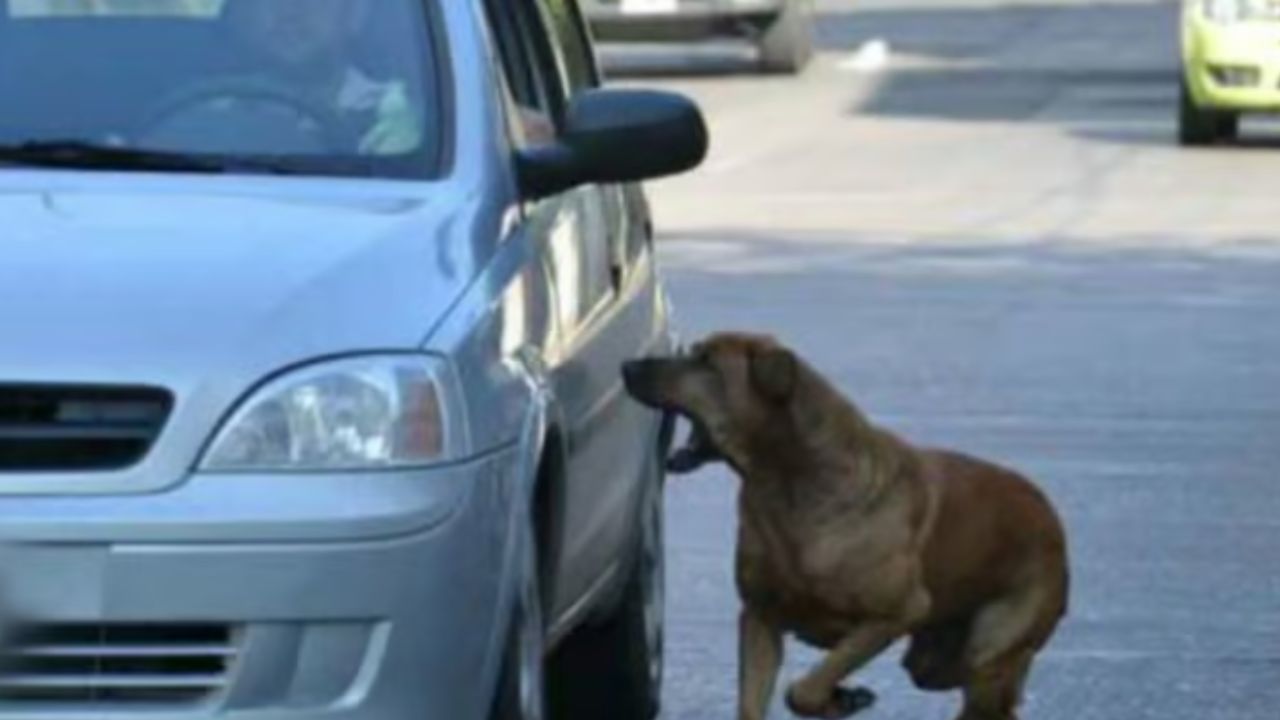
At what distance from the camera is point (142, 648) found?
5777 mm

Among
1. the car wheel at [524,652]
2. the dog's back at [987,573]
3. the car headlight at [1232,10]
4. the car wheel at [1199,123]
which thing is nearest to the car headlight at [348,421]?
the car wheel at [524,652]

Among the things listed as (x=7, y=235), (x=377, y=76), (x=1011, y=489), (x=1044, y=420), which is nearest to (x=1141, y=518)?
(x=1044, y=420)

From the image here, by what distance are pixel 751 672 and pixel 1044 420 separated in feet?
21.2

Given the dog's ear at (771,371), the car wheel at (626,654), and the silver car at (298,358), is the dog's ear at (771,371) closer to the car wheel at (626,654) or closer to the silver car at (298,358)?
the silver car at (298,358)

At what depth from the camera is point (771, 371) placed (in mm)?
7414

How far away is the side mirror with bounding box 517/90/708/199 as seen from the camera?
6.96m

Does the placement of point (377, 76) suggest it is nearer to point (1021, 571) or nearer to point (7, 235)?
point (7, 235)

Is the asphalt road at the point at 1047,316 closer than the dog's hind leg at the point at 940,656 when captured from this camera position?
No

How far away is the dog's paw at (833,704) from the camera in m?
7.56

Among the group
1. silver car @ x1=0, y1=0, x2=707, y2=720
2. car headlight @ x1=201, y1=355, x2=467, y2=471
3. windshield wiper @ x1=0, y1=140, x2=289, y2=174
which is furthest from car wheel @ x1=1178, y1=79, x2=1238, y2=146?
car headlight @ x1=201, y1=355, x2=467, y2=471

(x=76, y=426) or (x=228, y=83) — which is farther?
(x=228, y=83)

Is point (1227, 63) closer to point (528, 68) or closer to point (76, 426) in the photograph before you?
point (528, 68)

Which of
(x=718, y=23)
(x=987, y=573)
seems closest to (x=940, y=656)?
(x=987, y=573)

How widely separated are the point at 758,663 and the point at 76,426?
2015 mm
